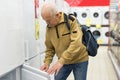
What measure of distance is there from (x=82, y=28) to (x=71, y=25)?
0.78ft

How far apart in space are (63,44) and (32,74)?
0.66 meters

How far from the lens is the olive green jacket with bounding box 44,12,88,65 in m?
2.48

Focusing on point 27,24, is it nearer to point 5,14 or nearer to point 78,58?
point 78,58

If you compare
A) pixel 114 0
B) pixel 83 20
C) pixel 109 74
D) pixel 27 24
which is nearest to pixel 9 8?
pixel 27 24

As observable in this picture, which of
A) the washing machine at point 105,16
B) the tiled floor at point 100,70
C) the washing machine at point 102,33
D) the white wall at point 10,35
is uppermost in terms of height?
the white wall at point 10,35

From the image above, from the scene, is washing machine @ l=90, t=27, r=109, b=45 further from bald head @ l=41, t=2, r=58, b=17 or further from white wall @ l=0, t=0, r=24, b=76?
white wall @ l=0, t=0, r=24, b=76

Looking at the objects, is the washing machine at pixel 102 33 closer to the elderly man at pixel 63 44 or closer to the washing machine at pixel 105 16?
the washing machine at pixel 105 16

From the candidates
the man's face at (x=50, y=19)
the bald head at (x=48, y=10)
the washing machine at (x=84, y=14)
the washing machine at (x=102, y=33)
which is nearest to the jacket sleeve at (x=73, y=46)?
the man's face at (x=50, y=19)

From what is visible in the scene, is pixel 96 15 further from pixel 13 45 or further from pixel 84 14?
pixel 13 45

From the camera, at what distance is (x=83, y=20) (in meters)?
10.8

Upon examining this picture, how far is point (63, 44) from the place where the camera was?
269cm

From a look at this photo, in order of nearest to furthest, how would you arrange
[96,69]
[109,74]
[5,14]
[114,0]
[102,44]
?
1. [5,14]
2. [109,74]
3. [96,69]
4. [114,0]
5. [102,44]

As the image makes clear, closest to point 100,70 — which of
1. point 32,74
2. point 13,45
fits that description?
point 32,74

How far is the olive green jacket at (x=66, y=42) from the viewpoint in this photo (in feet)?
8.13
